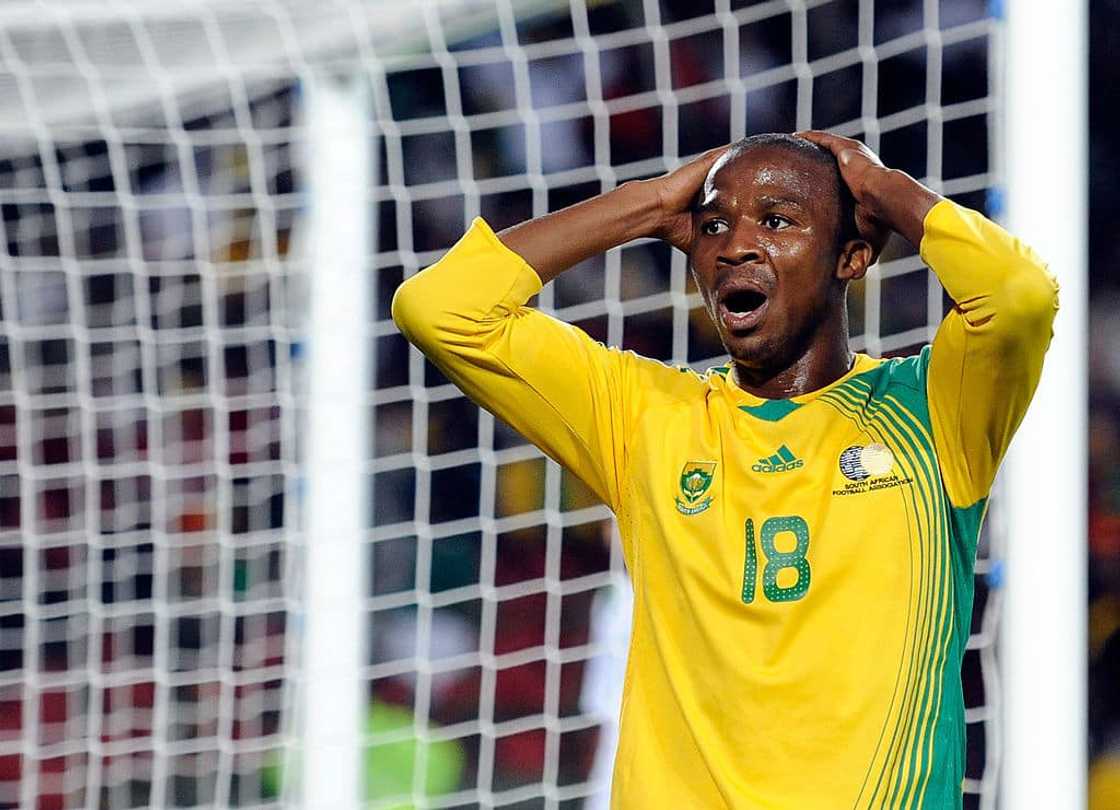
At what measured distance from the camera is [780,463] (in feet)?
4.74

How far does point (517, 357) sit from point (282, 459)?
240 centimetres

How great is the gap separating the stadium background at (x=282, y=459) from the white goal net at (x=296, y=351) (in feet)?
0.04

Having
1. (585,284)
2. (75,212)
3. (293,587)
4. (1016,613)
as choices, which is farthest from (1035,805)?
(75,212)

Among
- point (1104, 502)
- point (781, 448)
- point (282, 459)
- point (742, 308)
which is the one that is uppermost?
point (742, 308)

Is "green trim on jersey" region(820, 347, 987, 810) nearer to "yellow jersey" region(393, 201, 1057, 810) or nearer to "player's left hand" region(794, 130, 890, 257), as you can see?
"yellow jersey" region(393, 201, 1057, 810)

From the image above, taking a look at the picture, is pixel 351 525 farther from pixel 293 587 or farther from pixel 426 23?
pixel 426 23

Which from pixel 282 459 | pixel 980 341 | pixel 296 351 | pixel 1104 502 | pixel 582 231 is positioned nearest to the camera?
pixel 980 341

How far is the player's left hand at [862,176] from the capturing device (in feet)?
4.84

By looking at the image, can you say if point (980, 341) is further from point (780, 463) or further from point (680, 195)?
point (680, 195)

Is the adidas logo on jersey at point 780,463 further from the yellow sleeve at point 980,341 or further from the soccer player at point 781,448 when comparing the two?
the yellow sleeve at point 980,341

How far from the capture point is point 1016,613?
197 centimetres

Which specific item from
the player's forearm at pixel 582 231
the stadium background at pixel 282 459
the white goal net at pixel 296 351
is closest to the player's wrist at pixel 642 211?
the player's forearm at pixel 582 231

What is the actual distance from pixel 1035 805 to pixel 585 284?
7.45ft

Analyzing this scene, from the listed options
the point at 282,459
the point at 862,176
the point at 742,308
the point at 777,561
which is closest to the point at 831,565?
the point at 777,561
